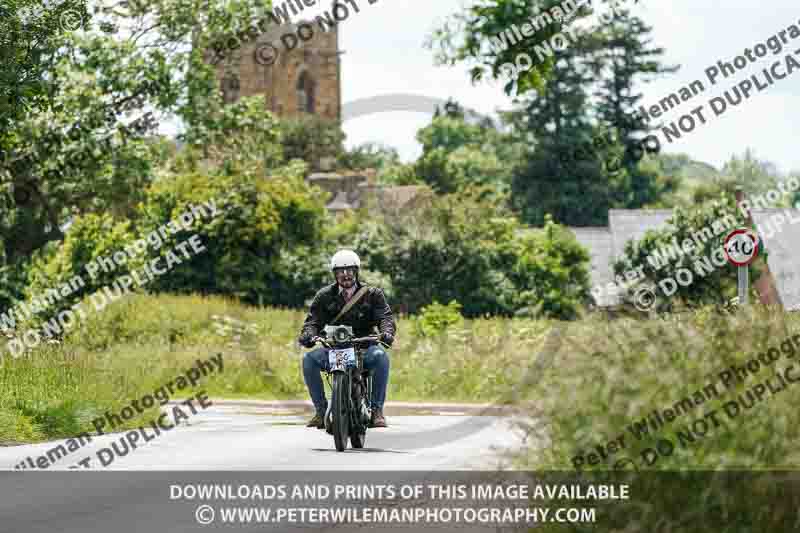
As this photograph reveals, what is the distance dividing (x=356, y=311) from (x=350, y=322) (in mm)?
126

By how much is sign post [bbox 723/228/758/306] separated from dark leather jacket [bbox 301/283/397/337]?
22.1 ft

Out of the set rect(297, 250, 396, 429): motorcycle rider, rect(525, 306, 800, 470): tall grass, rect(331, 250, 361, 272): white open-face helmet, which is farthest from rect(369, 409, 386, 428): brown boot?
rect(525, 306, 800, 470): tall grass

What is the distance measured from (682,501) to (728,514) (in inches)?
10.1

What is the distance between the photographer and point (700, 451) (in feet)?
25.3

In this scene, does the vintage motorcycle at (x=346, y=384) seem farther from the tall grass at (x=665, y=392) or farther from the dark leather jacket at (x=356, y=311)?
the tall grass at (x=665, y=392)

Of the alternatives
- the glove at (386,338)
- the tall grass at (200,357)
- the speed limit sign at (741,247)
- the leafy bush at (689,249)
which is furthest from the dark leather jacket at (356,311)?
the leafy bush at (689,249)

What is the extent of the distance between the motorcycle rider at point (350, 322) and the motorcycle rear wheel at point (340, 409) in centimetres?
22

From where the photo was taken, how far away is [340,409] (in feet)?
42.2

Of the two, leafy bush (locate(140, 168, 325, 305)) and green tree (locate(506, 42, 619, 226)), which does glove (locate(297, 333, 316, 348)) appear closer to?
leafy bush (locate(140, 168, 325, 305))

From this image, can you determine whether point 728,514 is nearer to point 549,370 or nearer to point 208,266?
point 549,370

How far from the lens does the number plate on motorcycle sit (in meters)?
12.7

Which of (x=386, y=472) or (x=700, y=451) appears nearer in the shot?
(x=700, y=451)

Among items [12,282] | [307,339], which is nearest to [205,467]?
[307,339]

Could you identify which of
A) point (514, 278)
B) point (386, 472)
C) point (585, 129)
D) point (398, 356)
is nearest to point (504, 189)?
point (585, 129)
